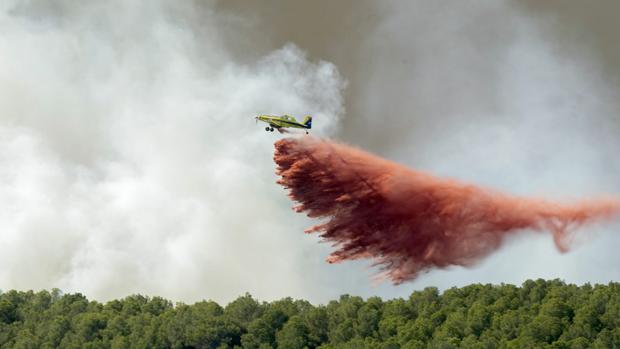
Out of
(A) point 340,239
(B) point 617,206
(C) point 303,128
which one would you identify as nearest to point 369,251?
(A) point 340,239

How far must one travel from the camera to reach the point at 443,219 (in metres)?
138

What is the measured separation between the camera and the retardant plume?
442 feet

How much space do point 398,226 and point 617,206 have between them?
1910 centimetres

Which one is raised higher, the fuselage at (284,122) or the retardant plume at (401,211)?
the fuselage at (284,122)

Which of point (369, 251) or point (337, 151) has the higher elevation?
point (337, 151)

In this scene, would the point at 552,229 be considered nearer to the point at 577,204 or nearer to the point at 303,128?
the point at 577,204

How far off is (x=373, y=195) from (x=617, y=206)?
20967 mm

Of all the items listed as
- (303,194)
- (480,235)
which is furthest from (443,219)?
(303,194)

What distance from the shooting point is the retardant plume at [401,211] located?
134625 millimetres

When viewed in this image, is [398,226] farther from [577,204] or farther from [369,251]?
[577,204]

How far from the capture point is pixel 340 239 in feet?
442

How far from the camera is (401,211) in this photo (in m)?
137

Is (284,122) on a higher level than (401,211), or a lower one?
higher

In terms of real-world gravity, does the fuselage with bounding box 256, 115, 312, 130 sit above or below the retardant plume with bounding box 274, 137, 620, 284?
above
